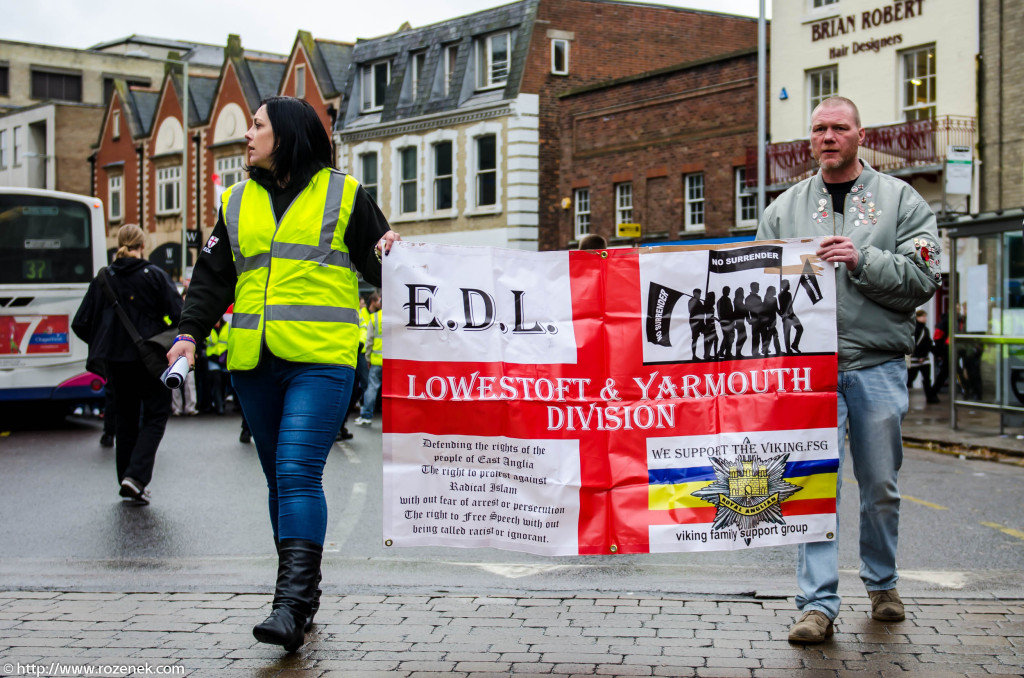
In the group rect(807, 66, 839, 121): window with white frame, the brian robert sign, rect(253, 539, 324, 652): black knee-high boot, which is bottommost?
rect(253, 539, 324, 652): black knee-high boot

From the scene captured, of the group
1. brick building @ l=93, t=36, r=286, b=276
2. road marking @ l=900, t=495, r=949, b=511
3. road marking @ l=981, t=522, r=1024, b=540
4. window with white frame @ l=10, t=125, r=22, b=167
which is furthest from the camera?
window with white frame @ l=10, t=125, r=22, b=167

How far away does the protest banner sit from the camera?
4.78 meters

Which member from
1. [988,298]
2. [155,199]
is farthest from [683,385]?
[155,199]

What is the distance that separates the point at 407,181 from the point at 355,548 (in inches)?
1446

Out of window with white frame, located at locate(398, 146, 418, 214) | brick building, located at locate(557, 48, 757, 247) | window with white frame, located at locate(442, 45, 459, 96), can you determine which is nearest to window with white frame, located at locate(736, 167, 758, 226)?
brick building, located at locate(557, 48, 757, 247)

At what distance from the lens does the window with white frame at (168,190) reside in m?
56.1

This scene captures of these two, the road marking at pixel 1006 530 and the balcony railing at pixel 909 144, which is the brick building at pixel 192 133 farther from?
the road marking at pixel 1006 530

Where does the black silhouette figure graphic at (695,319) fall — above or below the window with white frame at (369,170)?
below

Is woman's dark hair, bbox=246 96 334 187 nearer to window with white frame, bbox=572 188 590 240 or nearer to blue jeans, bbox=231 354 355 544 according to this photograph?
blue jeans, bbox=231 354 355 544

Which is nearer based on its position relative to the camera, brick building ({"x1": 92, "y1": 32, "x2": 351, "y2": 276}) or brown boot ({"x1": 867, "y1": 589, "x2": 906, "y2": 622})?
brown boot ({"x1": 867, "y1": 589, "x2": 906, "y2": 622})

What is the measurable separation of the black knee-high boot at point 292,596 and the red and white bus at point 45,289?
41.7 ft

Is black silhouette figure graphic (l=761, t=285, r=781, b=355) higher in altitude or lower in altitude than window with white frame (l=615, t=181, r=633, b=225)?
lower

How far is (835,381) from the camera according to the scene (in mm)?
4992

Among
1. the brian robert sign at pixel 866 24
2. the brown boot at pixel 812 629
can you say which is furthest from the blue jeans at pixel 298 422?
the brian robert sign at pixel 866 24
